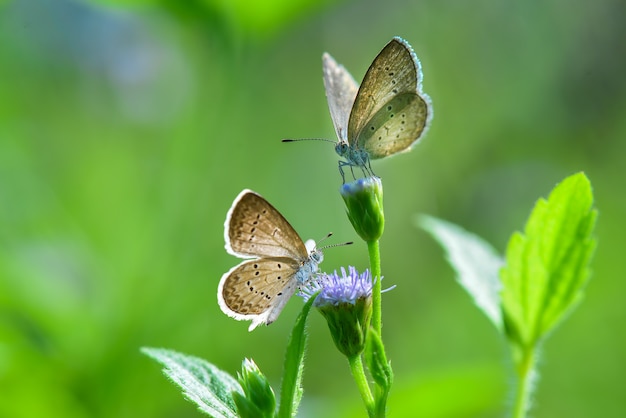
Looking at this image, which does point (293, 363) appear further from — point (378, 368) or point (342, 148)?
point (342, 148)

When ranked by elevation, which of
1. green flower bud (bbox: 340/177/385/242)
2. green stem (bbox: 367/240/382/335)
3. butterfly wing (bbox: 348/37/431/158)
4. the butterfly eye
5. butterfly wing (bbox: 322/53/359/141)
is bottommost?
green stem (bbox: 367/240/382/335)

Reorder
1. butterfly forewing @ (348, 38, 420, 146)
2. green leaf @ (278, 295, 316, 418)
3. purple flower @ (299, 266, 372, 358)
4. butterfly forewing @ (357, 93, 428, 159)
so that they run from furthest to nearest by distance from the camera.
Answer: butterfly forewing @ (357, 93, 428, 159) < butterfly forewing @ (348, 38, 420, 146) < purple flower @ (299, 266, 372, 358) < green leaf @ (278, 295, 316, 418)

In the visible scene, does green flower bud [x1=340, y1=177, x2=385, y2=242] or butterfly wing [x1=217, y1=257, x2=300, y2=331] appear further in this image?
butterfly wing [x1=217, y1=257, x2=300, y2=331]

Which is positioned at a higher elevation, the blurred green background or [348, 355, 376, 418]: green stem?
the blurred green background

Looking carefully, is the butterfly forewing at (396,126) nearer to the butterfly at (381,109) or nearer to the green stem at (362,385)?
the butterfly at (381,109)

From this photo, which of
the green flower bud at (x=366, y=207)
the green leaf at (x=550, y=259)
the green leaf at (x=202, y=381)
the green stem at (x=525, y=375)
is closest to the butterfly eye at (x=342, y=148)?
the green flower bud at (x=366, y=207)

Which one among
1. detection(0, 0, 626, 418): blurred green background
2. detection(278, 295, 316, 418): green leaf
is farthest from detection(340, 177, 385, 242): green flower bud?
detection(0, 0, 626, 418): blurred green background

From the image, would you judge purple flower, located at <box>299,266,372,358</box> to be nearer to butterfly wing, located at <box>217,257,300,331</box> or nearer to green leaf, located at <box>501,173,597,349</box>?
butterfly wing, located at <box>217,257,300,331</box>

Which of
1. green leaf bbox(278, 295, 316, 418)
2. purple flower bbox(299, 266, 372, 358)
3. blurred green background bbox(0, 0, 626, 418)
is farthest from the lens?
blurred green background bbox(0, 0, 626, 418)
